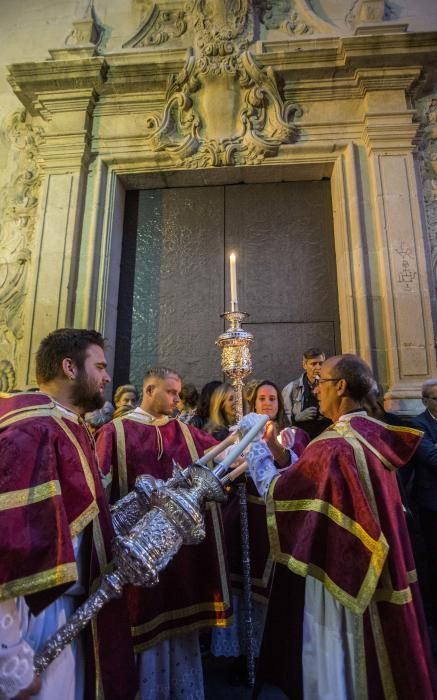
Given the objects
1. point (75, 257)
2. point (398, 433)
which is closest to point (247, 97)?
point (75, 257)

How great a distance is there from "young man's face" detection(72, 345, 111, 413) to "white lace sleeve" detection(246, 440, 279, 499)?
84cm

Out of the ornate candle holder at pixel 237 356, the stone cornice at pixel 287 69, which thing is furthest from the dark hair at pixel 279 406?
the stone cornice at pixel 287 69

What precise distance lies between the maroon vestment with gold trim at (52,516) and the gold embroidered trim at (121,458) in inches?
29.3

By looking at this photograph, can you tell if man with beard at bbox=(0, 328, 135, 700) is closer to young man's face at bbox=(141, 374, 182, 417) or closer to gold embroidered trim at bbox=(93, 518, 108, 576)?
gold embroidered trim at bbox=(93, 518, 108, 576)

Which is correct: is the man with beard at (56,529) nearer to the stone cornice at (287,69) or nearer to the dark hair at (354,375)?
the dark hair at (354,375)

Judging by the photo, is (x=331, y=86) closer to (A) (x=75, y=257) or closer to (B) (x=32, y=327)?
(A) (x=75, y=257)

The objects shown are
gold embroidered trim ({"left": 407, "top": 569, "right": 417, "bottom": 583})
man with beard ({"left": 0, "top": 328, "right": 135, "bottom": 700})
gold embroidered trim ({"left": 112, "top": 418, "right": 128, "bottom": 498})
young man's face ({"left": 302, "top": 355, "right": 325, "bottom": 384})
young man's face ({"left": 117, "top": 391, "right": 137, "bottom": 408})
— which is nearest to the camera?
man with beard ({"left": 0, "top": 328, "right": 135, "bottom": 700})

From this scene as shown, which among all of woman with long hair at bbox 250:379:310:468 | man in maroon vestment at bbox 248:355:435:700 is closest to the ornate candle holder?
man in maroon vestment at bbox 248:355:435:700

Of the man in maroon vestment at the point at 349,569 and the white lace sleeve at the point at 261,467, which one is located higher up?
the white lace sleeve at the point at 261,467

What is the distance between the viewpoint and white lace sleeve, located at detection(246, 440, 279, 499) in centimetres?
214

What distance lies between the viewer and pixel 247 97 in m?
5.46

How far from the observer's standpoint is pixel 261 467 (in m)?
2.20

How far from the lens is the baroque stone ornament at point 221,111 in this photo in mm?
5426

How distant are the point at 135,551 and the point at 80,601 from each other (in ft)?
1.84
